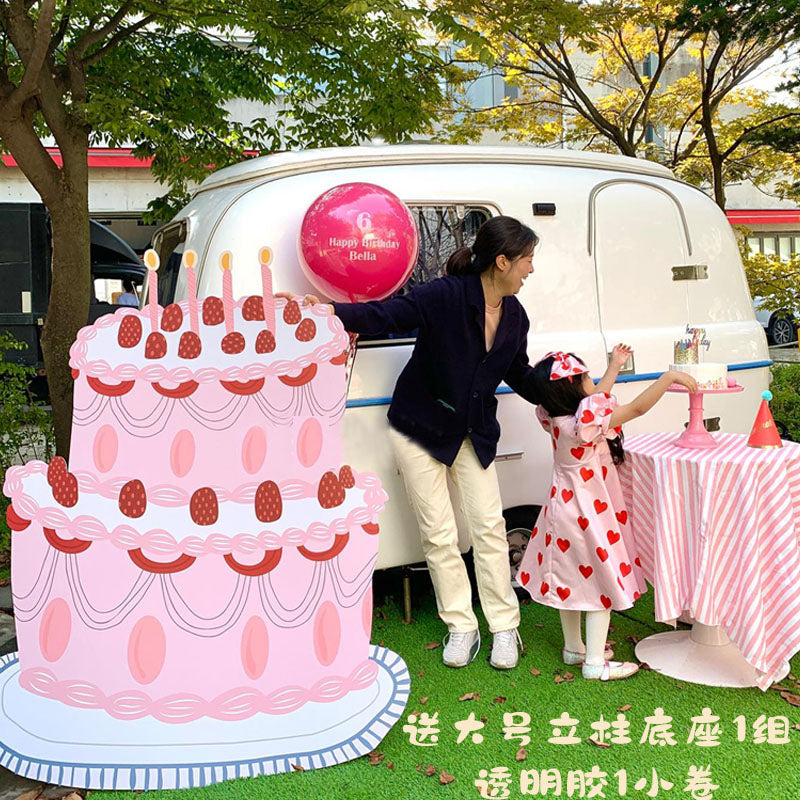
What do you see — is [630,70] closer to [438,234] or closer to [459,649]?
[438,234]

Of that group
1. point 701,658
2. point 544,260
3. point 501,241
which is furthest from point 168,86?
point 701,658

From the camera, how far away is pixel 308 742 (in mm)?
2818

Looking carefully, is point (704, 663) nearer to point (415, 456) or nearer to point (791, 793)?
point (791, 793)

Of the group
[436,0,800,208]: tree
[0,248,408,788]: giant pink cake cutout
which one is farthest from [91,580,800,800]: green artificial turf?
[436,0,800,208]: tree

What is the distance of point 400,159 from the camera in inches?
152

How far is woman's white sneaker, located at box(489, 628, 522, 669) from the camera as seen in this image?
358cm

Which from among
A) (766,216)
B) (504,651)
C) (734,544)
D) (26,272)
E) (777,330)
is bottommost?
(504,651)

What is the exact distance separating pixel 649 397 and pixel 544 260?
110 centimetres

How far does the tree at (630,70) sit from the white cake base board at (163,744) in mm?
4894

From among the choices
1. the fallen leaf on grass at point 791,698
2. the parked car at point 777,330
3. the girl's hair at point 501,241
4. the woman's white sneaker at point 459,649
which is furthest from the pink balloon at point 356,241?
the parked car at point 777,330

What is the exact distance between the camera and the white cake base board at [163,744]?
2.66 m

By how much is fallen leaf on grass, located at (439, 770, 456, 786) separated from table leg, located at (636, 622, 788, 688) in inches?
47.2

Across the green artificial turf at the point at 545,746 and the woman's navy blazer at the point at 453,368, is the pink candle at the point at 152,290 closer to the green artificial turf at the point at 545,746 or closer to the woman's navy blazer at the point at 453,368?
the woman's navy blazer at the point at 453,368

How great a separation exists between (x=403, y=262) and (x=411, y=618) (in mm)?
1810
